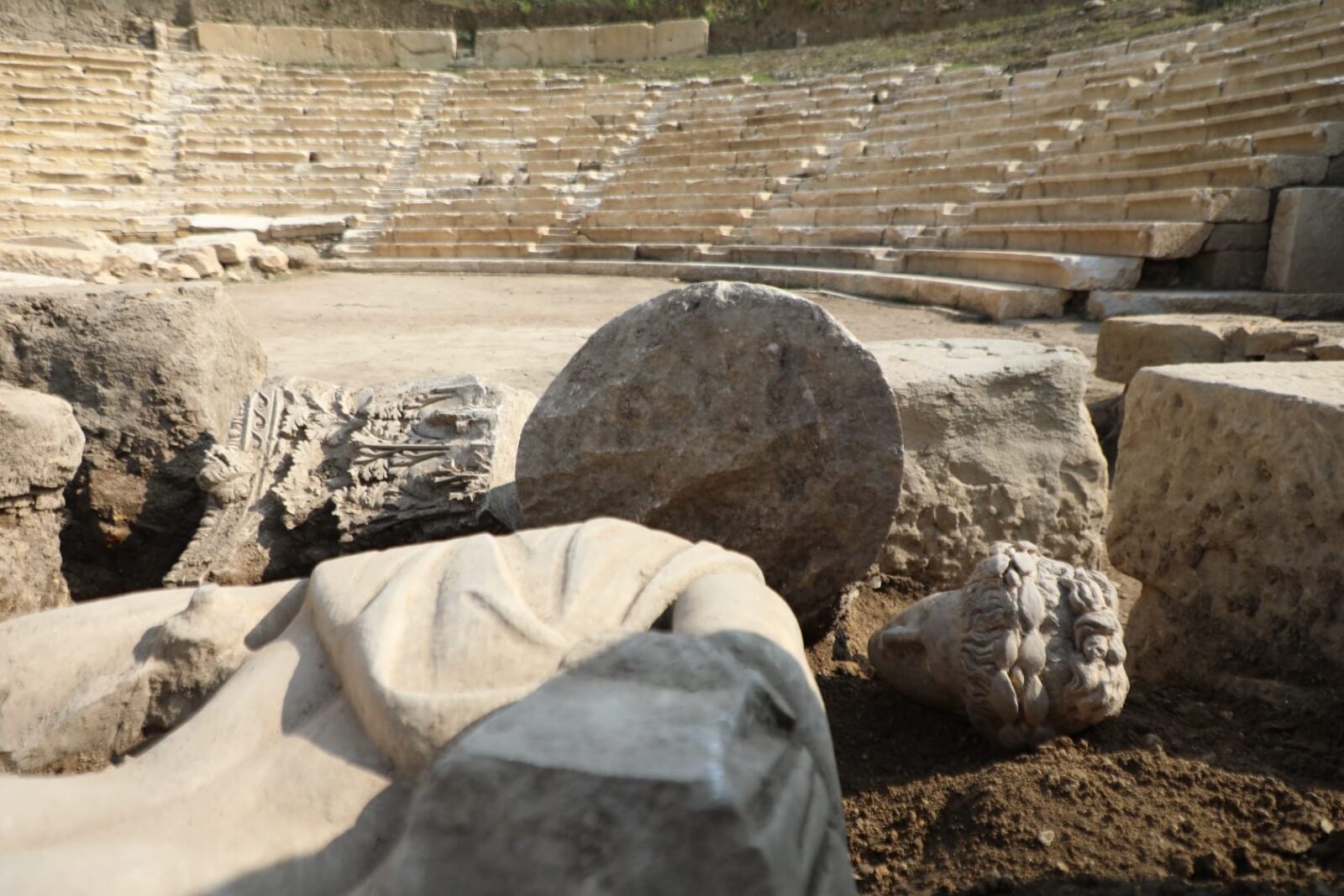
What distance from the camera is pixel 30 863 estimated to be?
1.21 m


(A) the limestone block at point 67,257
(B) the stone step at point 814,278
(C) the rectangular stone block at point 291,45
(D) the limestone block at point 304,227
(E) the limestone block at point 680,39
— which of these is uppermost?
(E) the limestone block at point 680,39

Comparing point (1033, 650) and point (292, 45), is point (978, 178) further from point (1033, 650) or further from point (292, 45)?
point (292, 45)

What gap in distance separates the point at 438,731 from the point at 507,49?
20.3m

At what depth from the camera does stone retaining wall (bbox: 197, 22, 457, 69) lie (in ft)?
59.0

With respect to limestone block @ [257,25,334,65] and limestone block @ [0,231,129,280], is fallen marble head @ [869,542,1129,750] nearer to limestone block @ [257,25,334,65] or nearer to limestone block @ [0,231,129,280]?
limestone block @ [0,231,129,280]

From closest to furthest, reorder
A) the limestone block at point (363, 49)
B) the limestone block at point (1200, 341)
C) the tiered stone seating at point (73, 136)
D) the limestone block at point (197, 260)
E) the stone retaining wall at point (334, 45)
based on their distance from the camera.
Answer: the limestone block at point (1200, 341)
the limestone block at point (197, 260)
the tiered stone seating at point (73, 136)
the stone retaining wall at point (334, 45)
the limestone block at point (363, 49)

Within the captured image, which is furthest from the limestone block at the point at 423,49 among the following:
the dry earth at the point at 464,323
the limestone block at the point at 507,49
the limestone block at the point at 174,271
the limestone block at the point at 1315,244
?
the limestone block at the point at 1315,244

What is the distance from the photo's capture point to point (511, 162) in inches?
607

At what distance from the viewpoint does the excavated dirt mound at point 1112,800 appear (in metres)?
1.75

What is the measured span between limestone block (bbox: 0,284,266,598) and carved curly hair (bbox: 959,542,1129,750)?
259 centimetres

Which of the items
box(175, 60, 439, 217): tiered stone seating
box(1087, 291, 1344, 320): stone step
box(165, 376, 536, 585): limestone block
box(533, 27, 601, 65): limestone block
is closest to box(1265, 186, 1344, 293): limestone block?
box(1087, 291, 1344, 320): stone step

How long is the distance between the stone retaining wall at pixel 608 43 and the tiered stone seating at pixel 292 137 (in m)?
2.61

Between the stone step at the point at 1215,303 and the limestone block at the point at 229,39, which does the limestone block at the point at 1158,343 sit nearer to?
the stone step at the point at 1215,303

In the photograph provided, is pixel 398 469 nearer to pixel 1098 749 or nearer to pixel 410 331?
pixel 1098 749
